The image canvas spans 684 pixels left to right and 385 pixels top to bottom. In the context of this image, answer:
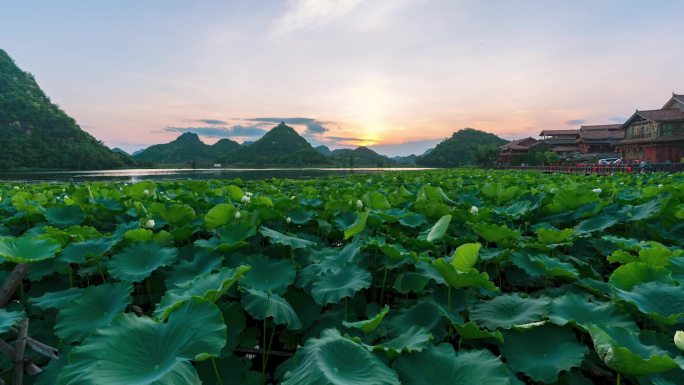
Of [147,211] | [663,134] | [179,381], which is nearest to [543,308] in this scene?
[179,381]

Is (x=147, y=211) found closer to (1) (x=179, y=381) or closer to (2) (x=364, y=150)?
(1) (x=179, y=381)

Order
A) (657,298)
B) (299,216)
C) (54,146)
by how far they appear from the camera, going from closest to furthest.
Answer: (657,298), (299,216), (54,146)

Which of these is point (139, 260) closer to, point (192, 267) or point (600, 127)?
point (192, 267)

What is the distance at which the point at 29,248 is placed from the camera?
59.7 inches

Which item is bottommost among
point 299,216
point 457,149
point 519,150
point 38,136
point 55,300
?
point 55,300

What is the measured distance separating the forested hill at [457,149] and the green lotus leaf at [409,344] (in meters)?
92.9

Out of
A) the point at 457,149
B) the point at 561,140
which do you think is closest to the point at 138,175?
the point at 561,140

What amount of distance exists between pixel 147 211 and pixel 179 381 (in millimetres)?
2105

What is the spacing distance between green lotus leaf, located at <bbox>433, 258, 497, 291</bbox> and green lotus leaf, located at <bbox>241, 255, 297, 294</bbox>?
567 millimetres

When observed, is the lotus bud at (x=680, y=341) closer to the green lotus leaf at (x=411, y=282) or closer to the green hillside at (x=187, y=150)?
the green lotus leaf at (x=411, y=282)

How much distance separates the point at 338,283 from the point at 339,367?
0.55 metres

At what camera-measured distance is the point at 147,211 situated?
2.61 metres

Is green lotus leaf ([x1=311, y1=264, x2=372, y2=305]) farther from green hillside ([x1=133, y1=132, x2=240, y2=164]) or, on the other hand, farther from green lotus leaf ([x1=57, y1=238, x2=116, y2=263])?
green hillside ([x1=133, y1=132, x2=240, y2=164])

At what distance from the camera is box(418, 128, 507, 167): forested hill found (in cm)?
10106
